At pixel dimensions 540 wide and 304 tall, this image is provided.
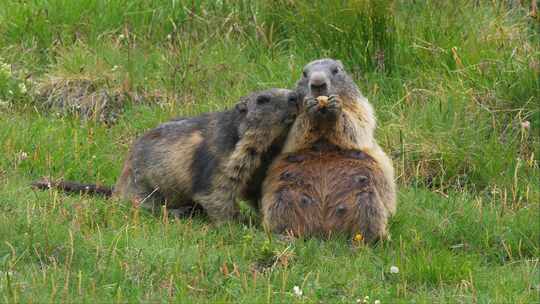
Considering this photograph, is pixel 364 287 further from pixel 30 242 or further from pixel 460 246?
pixel 30 242

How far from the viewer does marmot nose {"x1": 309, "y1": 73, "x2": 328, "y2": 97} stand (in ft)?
A: 23.8

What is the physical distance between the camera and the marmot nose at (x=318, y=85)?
7258 mm

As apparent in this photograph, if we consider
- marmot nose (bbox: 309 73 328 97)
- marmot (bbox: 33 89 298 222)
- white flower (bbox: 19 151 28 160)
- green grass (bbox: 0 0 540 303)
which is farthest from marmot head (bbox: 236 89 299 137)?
white flower (bbox: 19 151 28 160)

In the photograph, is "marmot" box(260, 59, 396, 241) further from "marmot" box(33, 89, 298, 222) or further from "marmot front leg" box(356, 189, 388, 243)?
"marmot" box(33, 89, 298, 222)

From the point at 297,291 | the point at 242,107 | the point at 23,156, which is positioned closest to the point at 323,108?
the point at 242,107

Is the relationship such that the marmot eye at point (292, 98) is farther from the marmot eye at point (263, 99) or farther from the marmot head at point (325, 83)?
the marmot eye at point (263, 99)

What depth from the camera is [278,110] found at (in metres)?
7.54

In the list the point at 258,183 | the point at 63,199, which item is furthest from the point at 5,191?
the point at 258,183

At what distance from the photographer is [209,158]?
25.0 feet

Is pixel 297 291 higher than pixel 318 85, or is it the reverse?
pixel 318 85

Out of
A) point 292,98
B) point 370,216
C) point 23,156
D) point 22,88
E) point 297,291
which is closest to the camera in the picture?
point 297,291

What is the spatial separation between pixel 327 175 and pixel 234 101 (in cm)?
260

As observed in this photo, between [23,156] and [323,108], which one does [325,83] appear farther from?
[23,156]

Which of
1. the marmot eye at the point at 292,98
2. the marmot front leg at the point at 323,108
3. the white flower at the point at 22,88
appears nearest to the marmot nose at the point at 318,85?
the marmot front leg at the point at 323,108
